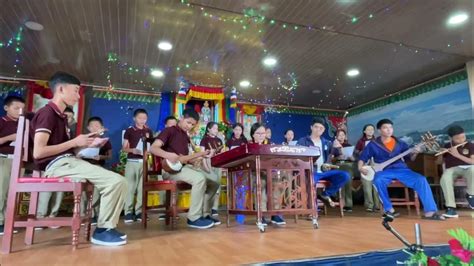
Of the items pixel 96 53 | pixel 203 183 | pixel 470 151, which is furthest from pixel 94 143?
pixel 470 151

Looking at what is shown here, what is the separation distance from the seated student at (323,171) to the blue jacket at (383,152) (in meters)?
0.38

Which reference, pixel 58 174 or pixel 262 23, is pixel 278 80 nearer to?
pixel 262 23

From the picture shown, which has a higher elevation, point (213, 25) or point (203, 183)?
point (213, 25)

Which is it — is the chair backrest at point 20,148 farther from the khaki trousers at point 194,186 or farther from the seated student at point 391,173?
the seated student at point 391,173

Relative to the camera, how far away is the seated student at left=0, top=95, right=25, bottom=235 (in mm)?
2838

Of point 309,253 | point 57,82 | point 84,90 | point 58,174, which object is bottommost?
point 309,253

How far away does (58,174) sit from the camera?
6.32ft

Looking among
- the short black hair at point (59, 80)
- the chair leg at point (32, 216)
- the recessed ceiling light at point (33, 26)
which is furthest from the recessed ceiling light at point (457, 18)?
the recessed ceiling light at point (33, 26)

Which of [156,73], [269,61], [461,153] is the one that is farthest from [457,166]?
[156,73]

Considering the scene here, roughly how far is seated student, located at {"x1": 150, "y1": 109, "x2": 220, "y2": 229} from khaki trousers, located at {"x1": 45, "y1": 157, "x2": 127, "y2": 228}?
0.83 m

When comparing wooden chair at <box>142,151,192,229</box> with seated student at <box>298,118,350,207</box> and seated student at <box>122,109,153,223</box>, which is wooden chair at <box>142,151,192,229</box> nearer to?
seated student at <box>122,109,153,223</box>

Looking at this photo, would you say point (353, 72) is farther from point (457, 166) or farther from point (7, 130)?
point (7, 130)

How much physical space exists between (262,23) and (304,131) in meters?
4.15

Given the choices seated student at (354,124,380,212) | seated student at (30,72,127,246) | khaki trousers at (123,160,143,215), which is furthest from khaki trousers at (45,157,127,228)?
seated student at (354,124,380,212)
